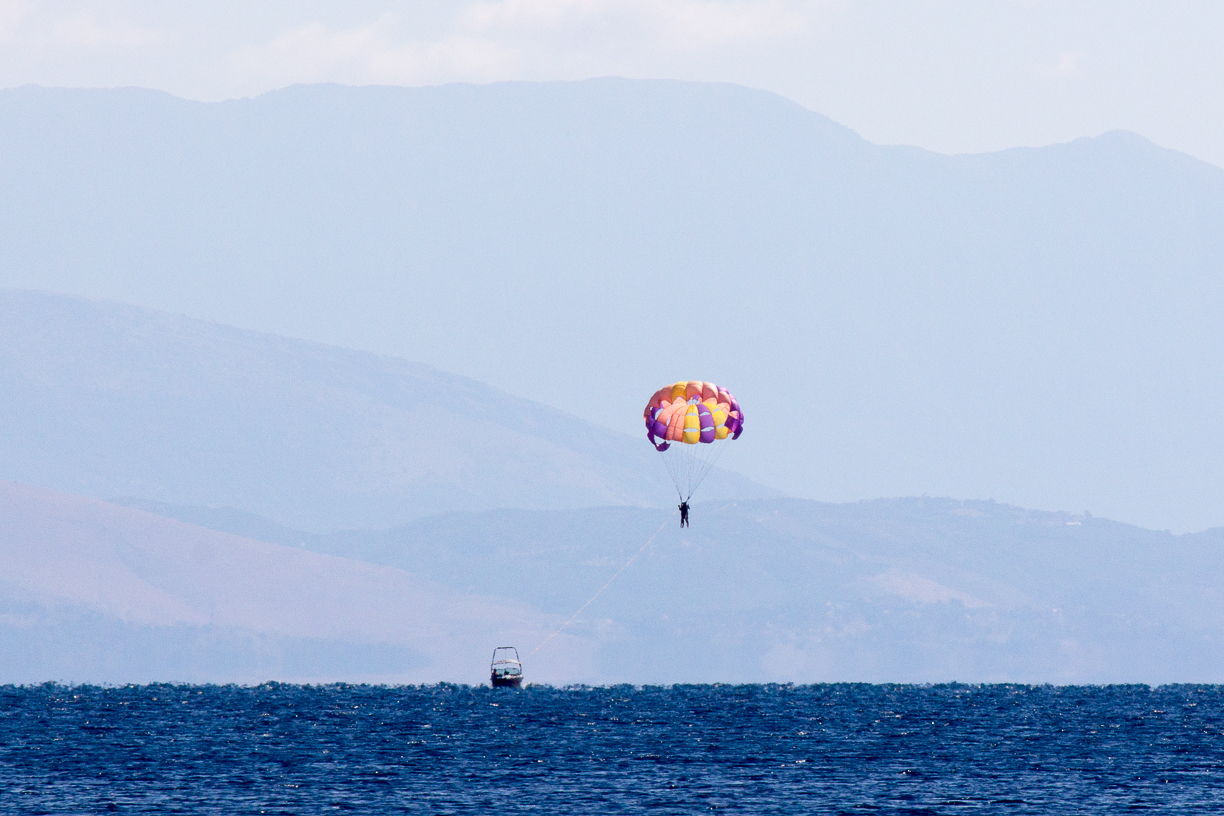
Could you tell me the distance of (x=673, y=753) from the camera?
101250 mm

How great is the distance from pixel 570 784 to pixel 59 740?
41194 millimetres

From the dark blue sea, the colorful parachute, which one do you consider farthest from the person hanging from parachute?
the dark blue sea

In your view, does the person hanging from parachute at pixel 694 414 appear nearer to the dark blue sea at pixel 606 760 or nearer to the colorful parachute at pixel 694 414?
the colorful parachute at pixel 694 414

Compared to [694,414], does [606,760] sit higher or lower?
lower

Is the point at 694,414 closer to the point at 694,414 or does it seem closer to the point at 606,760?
the point at 694,414

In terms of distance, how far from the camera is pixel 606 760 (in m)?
96.9

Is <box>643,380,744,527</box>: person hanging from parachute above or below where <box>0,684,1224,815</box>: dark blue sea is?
above

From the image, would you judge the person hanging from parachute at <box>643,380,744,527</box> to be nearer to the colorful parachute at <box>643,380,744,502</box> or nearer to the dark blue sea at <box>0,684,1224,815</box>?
the colorful parachute at <box>643,380,744,502</box>

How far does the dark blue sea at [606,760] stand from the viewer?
77.8 meters

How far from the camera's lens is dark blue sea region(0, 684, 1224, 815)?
3063 inches

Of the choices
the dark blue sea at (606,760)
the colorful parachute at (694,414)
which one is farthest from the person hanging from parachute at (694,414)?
the dark blue sea at (606,760)

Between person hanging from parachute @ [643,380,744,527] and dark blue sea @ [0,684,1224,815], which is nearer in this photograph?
dark blue sea @ [0,684,1224,815]

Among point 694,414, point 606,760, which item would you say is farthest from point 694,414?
point 606,760

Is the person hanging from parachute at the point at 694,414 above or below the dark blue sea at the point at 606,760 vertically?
above
